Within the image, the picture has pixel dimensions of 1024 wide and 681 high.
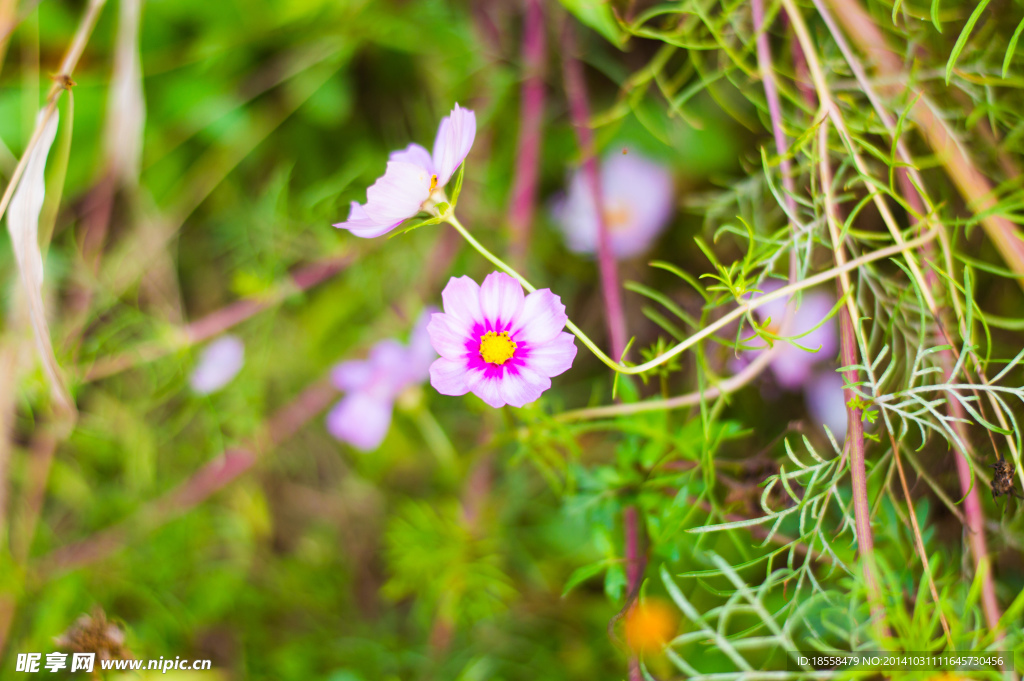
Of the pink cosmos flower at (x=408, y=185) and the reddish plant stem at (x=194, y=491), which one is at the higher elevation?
the reddish plant stem at (x=194, y=491)

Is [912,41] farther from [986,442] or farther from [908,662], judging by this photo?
[908,662]

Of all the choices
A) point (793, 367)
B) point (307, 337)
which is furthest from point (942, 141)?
point (307, 337)

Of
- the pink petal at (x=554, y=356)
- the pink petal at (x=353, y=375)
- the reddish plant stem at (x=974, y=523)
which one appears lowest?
the reddish plant stem at (x=974, y=523)

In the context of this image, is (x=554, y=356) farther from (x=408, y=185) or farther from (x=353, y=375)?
(x=353, y=375)

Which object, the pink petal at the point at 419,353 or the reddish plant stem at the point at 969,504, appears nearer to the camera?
the reddish plant stem at the point at 969,504

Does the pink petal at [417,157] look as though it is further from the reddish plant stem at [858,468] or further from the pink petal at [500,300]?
the reddish plant stem at [858,468]

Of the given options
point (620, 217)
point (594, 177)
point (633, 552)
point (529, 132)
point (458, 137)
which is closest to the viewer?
point (458, 137)

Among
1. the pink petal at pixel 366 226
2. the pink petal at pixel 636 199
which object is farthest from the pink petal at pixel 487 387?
the pink petal at pixel 636 199
